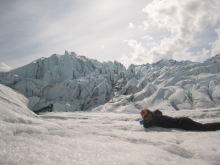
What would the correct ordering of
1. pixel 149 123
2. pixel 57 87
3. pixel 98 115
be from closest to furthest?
pixel 149 123, pixel 98 115, pixel 57 87

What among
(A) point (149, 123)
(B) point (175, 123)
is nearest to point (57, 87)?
(A) point (149, 123)

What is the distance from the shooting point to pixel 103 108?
16875 mm

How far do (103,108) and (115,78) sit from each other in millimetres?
12131

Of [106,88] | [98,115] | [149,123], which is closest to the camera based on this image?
[149,123]

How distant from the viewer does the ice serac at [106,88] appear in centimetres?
1536

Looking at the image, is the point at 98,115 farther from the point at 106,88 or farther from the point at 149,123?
the point at 106,88

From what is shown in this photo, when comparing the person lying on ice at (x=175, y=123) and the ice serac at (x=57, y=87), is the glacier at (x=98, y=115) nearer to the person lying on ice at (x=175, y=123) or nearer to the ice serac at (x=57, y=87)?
the ice serac at (x=57, y=87)

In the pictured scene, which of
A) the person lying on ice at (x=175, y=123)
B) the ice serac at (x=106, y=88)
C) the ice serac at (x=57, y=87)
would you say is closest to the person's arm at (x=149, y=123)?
the person lying on ice at (x=175, y=123)

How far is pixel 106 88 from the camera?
73.7 ft

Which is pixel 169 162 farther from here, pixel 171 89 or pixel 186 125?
pixel 171 89

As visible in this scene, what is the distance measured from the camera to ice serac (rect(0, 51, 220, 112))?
50.4ft

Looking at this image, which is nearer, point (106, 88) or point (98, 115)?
point (98, 115)

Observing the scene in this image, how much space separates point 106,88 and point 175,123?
63.2 ft

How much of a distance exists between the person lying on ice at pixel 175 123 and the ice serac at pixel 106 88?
38.6 ft
